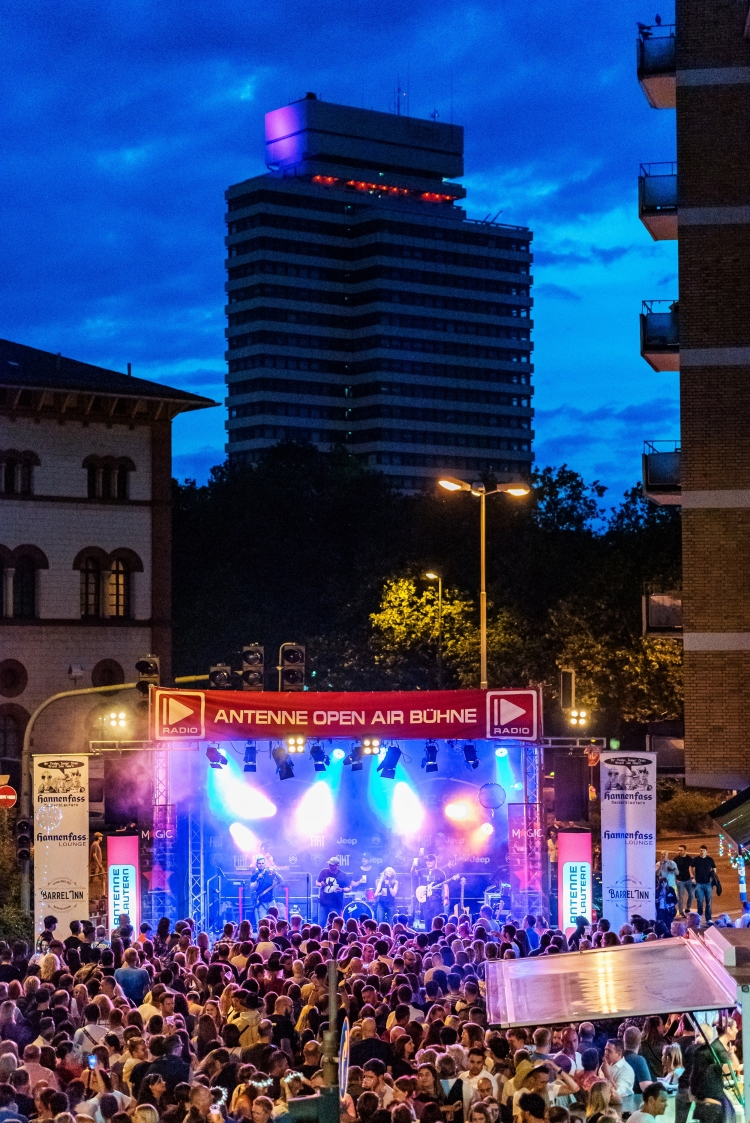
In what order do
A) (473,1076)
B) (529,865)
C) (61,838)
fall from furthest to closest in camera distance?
(529,865), (61,838), (473,1076)

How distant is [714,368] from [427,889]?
38.8 feet

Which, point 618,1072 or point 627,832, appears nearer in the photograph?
point 618,1072

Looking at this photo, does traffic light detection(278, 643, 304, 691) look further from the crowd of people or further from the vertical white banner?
the crowd of people

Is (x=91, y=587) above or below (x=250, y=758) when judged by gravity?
above

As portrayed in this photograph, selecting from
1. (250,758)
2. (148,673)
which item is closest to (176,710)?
(148,673)

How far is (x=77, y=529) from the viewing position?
50406 mm

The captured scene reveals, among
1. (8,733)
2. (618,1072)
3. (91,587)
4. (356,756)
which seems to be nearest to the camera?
(618,1072)

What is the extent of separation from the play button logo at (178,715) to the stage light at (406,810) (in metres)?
5.22

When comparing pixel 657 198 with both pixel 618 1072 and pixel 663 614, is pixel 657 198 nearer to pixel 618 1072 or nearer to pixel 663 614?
pixel 663 614

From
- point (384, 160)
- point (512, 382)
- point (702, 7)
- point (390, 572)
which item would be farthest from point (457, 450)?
point (702, 7)

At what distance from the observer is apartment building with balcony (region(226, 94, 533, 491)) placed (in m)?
154

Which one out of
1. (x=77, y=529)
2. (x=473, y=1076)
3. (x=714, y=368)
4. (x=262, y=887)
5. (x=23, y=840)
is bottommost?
(x=262, y=887)

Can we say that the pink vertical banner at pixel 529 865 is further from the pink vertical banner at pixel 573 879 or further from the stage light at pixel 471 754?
the stage light at pixel 471 754

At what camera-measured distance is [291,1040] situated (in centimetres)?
1517
